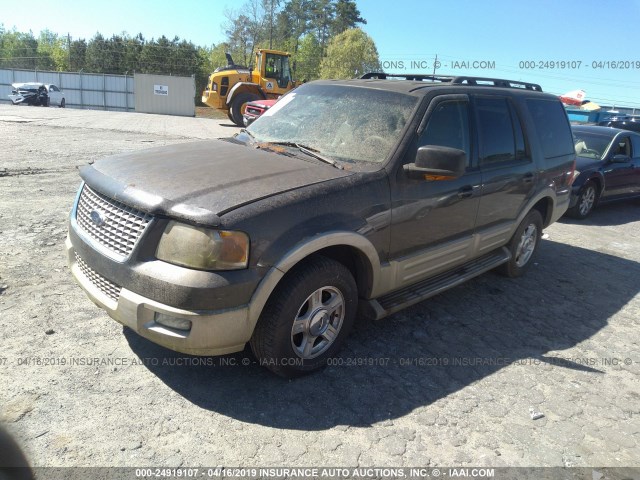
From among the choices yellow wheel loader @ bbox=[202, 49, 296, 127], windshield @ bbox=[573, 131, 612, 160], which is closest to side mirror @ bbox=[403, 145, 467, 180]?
windshield @ bbox=[573, 131, 612, 160]

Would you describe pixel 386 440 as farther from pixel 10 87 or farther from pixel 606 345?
pixel 10 87

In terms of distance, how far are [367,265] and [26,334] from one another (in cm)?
245

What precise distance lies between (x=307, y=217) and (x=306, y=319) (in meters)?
0.68

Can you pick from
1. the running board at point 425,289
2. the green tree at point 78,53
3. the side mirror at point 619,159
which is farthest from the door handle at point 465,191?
the green tree at point 78,53

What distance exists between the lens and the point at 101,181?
311 centimetres

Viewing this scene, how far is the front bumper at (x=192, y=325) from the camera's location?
2602mm

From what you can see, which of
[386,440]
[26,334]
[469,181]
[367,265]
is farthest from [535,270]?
[26,334]

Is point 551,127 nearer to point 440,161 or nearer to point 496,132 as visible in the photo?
point 496,132

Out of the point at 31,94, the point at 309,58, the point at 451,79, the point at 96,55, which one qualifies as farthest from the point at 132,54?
the point at 451,79

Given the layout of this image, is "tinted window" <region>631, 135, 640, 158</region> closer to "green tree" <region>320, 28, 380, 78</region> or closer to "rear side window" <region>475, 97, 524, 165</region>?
"rear side window" <region>475, 97, 524, 165</region>

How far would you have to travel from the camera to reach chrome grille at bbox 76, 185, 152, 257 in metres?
2.76

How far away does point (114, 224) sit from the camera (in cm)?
289

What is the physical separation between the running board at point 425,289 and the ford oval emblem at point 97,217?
6.06 feet

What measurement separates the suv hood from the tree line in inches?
1885
